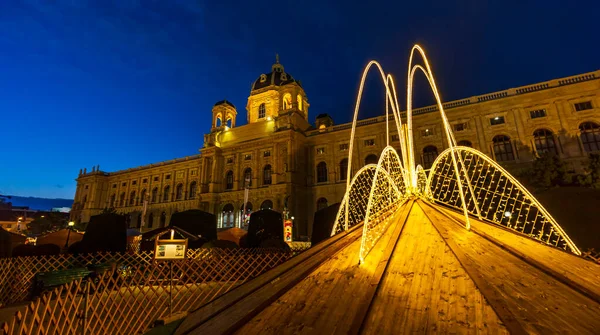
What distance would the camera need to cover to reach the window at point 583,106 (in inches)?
989

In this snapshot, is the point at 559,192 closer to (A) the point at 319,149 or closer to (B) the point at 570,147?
(B) the point at 570,147

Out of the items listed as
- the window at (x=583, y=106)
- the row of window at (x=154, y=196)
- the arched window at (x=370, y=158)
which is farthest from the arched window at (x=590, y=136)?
the row of window at (x=154, y=196)

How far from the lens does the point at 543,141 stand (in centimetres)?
2656

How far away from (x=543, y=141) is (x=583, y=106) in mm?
4304

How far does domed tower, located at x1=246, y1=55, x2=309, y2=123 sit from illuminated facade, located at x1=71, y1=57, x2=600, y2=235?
17 centimetres

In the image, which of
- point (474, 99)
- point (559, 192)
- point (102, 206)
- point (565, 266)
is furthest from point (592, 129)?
point (102, 206)

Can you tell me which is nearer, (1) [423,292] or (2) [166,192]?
(1) [423,292]

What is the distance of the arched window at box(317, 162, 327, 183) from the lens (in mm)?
36781

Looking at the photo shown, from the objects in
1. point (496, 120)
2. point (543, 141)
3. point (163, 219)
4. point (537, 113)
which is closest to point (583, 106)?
point (537, 113)

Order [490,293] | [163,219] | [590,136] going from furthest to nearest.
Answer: [163,219] < [590,136] < [490,293]

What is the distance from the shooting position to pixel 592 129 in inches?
981

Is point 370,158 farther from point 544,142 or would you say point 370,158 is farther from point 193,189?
point 193,189

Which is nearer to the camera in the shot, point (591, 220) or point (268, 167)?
point (591, 220)

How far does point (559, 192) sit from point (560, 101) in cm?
1703
